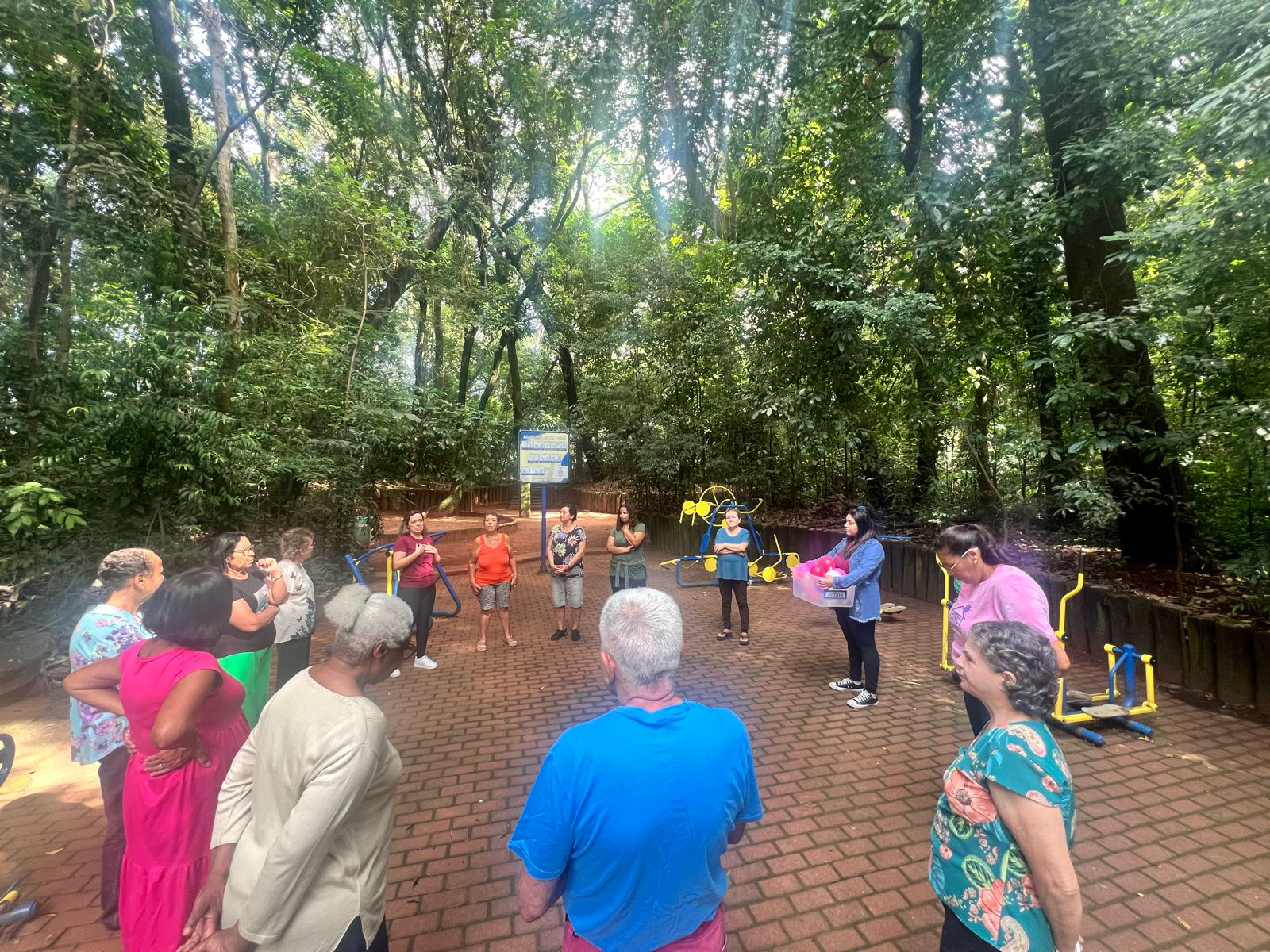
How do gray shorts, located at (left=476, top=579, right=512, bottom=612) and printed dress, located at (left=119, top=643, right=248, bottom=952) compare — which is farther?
gray shorts, located at (left=476, top=579, right=512, bottom=612)

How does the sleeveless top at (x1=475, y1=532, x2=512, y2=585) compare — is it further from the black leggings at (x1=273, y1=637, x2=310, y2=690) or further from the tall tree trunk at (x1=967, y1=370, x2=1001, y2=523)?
the tall tree trunk at (x1=967, y1=370, x2=1001, y2=523)

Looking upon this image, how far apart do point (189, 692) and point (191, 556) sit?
6.27 meters

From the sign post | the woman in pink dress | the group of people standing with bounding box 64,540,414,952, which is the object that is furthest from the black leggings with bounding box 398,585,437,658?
the sign post

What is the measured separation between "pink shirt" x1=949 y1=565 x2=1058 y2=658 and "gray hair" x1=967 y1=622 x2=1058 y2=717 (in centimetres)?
116

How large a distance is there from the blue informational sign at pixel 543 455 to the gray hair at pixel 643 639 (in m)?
10.0

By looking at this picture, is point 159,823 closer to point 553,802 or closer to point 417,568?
point 553,802

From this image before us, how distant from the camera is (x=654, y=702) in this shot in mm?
1534

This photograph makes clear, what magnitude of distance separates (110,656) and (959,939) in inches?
138

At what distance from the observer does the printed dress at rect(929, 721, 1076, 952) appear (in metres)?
1.49

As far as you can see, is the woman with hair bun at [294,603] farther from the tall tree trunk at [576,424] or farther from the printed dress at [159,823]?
the tall tree trunk at [576,424]

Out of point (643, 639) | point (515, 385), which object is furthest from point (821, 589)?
point (515, 385)

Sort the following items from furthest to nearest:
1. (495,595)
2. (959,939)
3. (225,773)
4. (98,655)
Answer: (495,595), (98,655), (225,773), (959,939)

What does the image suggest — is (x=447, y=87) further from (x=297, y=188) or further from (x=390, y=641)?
(x=390, y=641)

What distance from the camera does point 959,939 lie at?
1.66 meters
